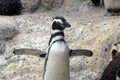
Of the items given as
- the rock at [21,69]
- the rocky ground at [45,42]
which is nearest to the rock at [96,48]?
the rocky ground at [45,42]

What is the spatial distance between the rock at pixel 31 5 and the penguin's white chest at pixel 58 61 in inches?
168

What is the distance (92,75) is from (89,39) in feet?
2.57

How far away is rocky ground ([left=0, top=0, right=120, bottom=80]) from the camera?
210 inches

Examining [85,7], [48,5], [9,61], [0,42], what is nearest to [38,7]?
[48,5]

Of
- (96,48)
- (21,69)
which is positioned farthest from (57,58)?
(96,48)

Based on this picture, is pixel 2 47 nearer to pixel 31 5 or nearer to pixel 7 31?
pixel 7 31

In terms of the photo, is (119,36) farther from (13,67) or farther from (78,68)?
(13,67)

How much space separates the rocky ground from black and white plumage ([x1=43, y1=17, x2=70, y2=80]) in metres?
0.93

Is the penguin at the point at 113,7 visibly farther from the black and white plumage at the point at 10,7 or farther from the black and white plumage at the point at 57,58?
the black and white plumage at the point at 57,58

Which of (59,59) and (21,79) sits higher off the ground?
(59,59)

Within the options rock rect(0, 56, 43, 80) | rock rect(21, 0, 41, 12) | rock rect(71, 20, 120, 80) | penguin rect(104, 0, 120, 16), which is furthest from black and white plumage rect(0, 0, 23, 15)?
rock rect(0, 56, 43, 80)

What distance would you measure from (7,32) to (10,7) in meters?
1.68

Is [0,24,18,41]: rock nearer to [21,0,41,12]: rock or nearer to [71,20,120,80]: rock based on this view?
[71,20,120,80]: rock

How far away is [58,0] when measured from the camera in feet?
28.7
